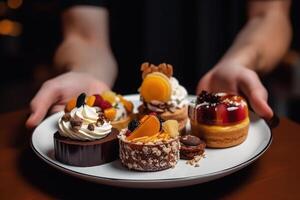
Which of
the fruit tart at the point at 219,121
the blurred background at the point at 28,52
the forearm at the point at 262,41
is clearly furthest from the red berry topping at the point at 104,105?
the blurred background at the point at 28,52

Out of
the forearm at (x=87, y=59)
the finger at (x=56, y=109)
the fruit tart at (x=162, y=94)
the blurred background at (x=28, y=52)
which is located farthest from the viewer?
the blurred background at (x=28, y=52)

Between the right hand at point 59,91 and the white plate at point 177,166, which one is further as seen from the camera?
the right hand at point 59,91

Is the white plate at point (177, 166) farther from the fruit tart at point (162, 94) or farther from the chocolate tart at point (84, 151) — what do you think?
the fruit tart at point (162, 94)

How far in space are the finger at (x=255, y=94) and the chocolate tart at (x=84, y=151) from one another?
1.36 ft

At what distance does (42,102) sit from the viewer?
4.45ft

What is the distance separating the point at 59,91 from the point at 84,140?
0.38 metres

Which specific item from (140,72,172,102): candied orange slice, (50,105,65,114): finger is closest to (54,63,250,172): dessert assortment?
(140,72,172,102): candied orange slice

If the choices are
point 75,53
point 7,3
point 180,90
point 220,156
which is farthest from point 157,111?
point 7,3

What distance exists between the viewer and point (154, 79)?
1.28 meters

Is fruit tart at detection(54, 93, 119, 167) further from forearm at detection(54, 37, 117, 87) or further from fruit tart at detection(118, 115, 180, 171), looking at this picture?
forearm at detection(54, 37, 117, 87)

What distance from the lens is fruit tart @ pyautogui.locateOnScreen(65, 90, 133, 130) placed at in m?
1.27

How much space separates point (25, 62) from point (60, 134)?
3.21m

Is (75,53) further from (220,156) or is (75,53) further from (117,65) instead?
(220,156)

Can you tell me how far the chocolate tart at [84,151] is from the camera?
3.54 feet
